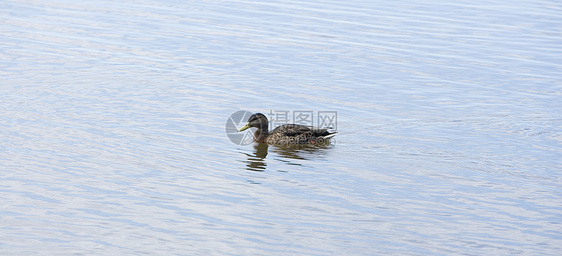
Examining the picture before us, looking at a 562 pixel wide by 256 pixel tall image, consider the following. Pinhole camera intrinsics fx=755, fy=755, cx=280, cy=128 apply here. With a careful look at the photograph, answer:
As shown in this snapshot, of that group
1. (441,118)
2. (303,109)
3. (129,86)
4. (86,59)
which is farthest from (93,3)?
(441,118)

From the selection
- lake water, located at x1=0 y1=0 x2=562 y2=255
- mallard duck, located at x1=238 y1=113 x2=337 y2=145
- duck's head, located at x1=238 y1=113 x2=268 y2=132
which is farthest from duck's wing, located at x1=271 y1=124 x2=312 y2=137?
lake water, located at x1=0 y1=0 x2=562 y2=255

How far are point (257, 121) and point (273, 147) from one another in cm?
59

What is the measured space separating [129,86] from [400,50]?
8.22 meters

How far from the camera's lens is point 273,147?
1378cm

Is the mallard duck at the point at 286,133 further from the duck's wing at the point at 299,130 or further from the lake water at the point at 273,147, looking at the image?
the lake water at the point at 273,147

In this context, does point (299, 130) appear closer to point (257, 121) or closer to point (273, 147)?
point (273, 147)

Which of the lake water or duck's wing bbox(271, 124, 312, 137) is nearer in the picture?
the lake water

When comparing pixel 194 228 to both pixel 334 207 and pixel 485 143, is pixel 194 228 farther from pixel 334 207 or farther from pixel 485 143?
pixel 485 143

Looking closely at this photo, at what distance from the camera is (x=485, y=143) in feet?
44.1

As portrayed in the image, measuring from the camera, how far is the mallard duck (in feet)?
44.7
